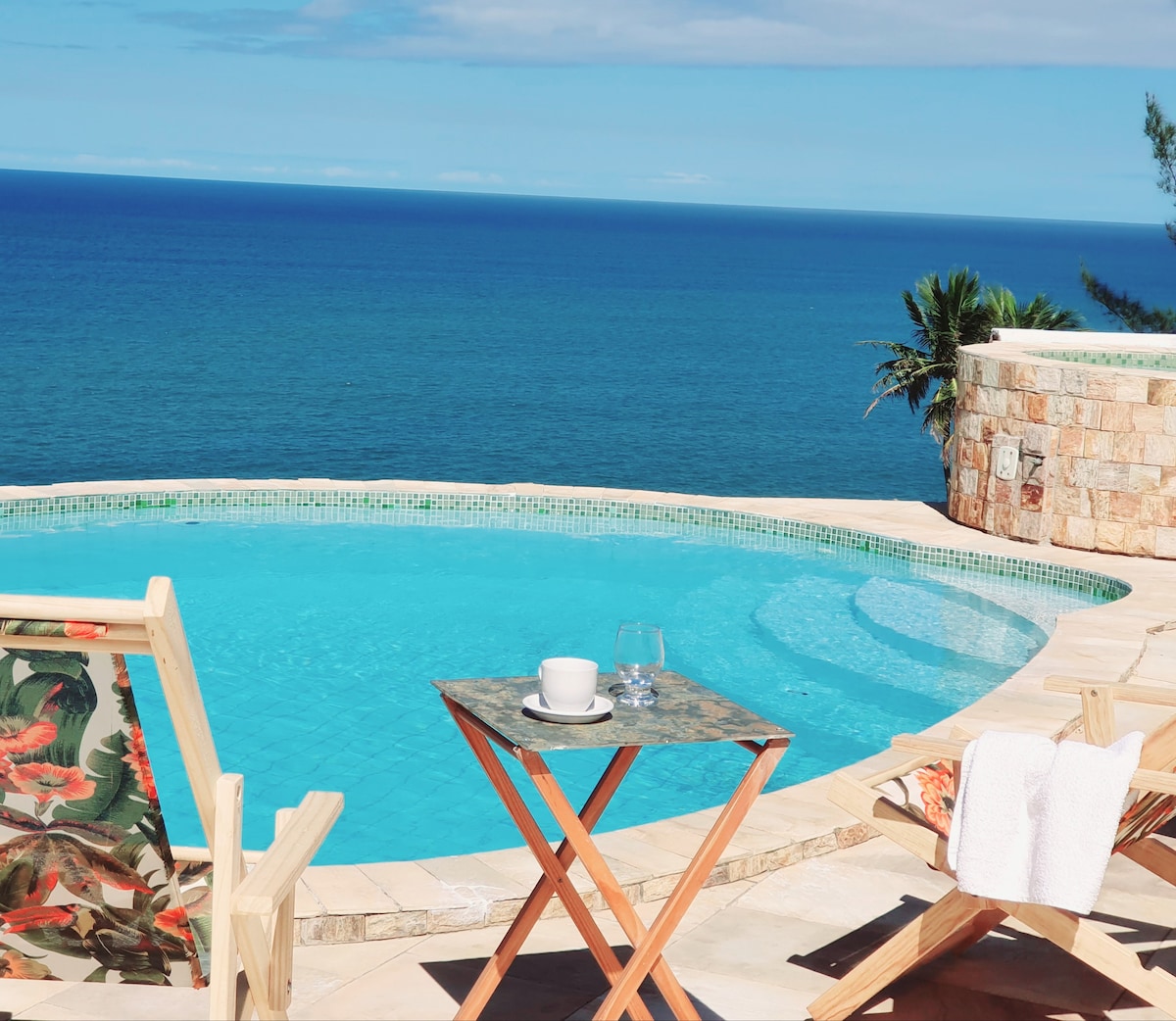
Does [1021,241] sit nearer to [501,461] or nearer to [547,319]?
[547,319]

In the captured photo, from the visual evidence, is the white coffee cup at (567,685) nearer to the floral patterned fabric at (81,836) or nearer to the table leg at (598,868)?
the table leg at (598,868)

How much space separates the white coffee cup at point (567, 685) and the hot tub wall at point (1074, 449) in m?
8.35

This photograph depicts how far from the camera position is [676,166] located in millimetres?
101375

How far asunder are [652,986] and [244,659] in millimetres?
5116

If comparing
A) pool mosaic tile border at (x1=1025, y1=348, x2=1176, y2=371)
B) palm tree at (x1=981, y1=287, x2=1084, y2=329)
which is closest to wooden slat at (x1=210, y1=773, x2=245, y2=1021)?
pool mosaic tile border at (x1=1025, y1=348, x2=1176, y2=371)

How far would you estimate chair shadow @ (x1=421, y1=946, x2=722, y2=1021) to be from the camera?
11.4 feet

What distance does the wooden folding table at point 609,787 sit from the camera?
9.91ft

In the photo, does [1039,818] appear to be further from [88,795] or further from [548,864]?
[88,795]

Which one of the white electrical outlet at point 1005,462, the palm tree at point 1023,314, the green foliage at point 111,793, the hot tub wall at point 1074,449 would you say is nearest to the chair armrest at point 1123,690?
the green foliage at point 111,793

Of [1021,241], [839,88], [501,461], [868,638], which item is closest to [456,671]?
[868,638]

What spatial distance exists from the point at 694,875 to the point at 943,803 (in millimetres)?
855

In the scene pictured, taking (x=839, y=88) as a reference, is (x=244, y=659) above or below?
below

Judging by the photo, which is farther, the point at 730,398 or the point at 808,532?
the point at 730,398

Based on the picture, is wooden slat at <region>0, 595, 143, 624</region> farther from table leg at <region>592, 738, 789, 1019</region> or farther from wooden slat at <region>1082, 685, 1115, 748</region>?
wooden slat at <region>1082, 685, 1115, 748</region>
